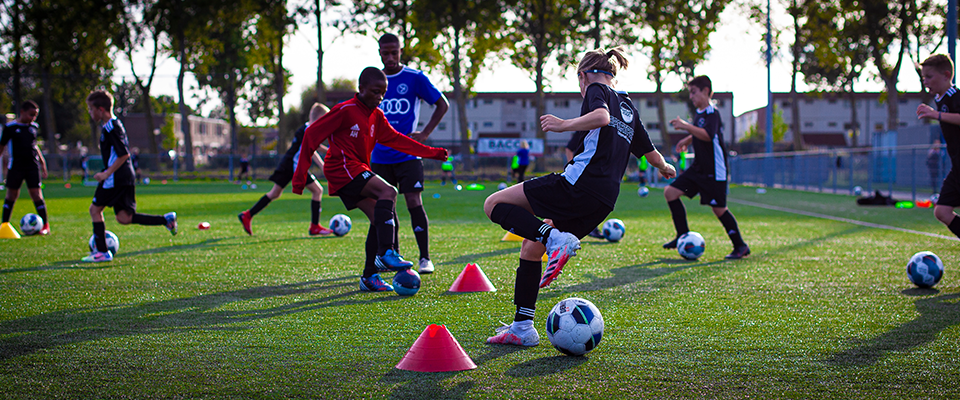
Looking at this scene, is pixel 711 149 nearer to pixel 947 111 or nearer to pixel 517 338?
pixel 947 111

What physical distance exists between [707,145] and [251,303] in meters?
4.88

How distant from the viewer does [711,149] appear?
7.35 m

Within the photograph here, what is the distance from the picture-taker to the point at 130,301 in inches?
193

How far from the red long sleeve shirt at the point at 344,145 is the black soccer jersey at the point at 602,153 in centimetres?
160

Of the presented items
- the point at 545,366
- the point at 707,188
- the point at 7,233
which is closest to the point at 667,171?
the point at 545,366

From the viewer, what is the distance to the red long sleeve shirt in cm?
502

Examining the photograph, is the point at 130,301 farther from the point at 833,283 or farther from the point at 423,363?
the point at 833,283

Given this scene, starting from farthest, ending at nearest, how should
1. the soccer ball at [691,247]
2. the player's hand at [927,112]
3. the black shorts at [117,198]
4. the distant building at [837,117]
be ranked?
the distant building at [837,117] < the soccer ball at [691,247] < the black shorts at [117,198] < the player's hand at [927,112]

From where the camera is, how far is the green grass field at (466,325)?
2949mm

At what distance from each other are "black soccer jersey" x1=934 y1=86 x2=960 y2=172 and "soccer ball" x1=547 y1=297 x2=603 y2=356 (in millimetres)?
3912

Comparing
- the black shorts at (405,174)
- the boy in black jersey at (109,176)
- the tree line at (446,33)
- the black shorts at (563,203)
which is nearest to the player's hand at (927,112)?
the black shorts at (563,203)

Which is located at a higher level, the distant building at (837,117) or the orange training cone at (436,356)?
the distant building at (837,117)

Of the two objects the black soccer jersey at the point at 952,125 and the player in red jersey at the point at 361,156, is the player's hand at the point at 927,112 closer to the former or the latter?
the black soccer jersey at the point at 952,125

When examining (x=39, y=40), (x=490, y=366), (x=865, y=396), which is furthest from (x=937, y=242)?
(x=39, y=40)
